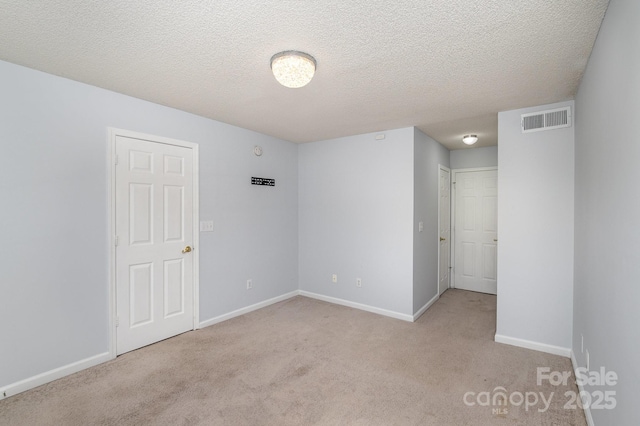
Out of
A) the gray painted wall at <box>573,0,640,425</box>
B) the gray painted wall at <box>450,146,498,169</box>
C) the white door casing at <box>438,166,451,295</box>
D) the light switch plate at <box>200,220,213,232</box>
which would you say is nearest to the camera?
the gray painted wall at <box>573,0,640,425</box>

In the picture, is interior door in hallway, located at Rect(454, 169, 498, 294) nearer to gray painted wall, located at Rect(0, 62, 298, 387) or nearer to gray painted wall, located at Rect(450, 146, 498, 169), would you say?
gray painted wall, located at Rect(450, 146, 498, 169)

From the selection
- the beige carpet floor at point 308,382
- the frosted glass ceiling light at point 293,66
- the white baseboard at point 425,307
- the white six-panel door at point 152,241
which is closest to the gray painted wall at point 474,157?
the white baseboard at point 425,307

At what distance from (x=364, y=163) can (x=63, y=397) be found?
3.92 meters

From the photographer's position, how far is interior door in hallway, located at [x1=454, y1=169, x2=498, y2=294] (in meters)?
5.11

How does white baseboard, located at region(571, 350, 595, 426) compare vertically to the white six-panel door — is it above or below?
below

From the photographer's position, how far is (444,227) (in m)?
5.15

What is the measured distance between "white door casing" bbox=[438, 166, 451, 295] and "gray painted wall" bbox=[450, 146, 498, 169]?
0.87 ft

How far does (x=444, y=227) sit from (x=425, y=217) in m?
1.08

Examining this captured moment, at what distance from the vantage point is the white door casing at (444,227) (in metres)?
4.91

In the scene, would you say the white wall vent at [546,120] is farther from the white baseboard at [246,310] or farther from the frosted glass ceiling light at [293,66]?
the white baseboard at [246,310]

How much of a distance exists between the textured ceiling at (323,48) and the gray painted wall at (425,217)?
1.07m

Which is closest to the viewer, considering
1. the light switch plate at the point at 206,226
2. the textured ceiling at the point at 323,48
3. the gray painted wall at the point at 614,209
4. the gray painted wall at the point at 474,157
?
the gray painted wall at the point at 614,209

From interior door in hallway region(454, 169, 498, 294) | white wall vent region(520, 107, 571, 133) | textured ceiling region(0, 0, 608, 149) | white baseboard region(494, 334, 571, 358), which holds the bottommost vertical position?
white baseboard region(494, 334, 571, 358)

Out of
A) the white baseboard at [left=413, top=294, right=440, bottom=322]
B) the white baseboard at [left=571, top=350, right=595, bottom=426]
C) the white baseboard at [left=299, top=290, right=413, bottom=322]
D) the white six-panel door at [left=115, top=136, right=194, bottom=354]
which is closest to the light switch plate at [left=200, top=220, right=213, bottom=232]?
the white six-panel door at [left=115, top=136, right=194, bottom=354]
